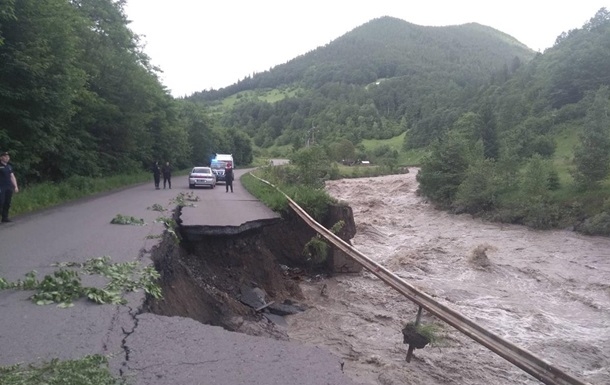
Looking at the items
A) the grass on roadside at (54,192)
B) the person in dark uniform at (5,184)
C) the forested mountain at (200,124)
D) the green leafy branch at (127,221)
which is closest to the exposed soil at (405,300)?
the green leafy branch at (127,221)

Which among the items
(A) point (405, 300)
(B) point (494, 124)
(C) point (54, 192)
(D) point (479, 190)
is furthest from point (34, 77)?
(B) point (494, 124)

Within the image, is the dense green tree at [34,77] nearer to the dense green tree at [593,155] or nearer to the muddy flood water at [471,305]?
the muddy flood water at [471,305]

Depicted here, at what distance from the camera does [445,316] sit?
7320 millimetres

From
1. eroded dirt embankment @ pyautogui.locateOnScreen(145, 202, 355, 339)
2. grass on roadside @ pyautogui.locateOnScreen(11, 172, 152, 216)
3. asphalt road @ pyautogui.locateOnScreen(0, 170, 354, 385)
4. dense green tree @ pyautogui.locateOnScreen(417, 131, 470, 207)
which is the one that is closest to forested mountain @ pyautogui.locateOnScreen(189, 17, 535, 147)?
dense green tree @ pyautogui.locateOnScreen(417, 131, 470, 207)

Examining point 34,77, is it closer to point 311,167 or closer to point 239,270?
point 311,167

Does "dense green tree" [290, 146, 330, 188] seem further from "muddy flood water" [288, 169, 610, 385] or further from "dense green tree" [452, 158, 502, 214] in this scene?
"dense green tree" [452, 158, 502, 214]

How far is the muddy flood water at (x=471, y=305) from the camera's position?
357 inches

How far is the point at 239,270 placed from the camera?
40.9ft

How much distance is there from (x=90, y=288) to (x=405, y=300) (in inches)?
326

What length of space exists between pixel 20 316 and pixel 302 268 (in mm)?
9997

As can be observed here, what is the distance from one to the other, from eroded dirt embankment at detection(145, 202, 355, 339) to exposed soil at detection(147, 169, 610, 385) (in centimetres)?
3

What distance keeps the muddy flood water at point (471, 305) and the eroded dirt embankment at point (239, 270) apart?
0.88 m

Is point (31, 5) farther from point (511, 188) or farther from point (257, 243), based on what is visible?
point (511, 188)

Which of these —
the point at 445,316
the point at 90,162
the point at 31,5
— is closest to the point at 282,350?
the point at 445,316
